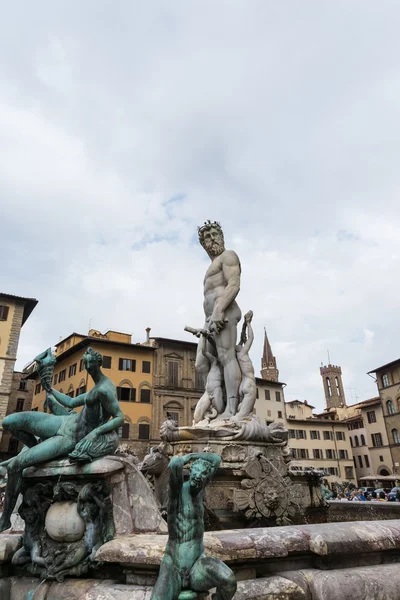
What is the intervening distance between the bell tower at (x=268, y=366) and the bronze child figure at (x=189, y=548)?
9449 centimetres

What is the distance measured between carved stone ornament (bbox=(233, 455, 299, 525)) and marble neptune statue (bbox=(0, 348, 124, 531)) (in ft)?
8.77

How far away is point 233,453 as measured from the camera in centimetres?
572

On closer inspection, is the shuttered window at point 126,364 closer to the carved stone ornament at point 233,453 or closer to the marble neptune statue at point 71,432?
the carved stone ornament at point 233,453

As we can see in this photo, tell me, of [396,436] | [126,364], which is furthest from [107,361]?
[396,436]

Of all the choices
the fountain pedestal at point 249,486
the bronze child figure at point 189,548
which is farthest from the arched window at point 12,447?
the bronze child figure at point 189,548

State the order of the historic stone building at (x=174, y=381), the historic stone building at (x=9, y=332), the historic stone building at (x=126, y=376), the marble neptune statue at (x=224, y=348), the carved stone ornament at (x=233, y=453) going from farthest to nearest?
the historic stone building at (x=174, y=381)
the historic stone building at (x=126, y=376)
the historic stone building at (x=9, y=332)
the marble neptune statue at (x=224, y=348)
the carved stone ornament at (x=233, y=453)

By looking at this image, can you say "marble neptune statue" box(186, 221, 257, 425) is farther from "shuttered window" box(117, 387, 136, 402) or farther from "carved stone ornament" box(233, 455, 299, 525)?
"shuttered window" box(117, 387, 136, 402)

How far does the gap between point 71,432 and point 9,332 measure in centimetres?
3660

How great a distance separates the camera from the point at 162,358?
139 ft

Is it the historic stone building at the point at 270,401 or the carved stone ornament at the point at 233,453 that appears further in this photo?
the historic stone building at the point at 270,401

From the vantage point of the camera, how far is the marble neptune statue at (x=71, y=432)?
306cm

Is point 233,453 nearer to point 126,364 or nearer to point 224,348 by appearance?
point 224,348

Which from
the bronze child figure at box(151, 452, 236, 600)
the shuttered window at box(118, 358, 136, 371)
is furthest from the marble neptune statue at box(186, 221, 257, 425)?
the shuttered window at box(118, 358, 136, 371)

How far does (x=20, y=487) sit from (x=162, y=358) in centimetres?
3960
